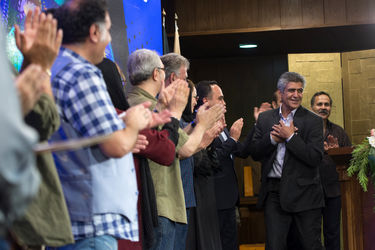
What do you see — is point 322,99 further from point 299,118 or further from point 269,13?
point 269,13

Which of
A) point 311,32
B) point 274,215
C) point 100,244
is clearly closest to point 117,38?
point 274,215

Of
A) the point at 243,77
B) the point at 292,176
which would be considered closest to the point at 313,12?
the point at 243,77

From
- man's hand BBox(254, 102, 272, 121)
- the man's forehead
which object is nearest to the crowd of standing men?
man's hand BBox(254, 102, 272, 121)

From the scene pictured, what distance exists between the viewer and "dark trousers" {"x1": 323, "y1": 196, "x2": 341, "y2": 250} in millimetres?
4977

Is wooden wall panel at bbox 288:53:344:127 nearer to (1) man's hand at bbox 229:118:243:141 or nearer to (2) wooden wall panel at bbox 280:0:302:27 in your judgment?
(2) wooden wall panel at bbox 280:0:302:27

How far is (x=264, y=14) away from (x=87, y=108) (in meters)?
6.12

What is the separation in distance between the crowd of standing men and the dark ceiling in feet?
10.0

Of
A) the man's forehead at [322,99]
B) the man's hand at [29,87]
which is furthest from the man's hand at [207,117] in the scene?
the man's forehead at [322,99]

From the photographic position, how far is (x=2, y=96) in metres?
0.79

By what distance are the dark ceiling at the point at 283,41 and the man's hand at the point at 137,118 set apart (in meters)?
5.85

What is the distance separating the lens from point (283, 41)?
809cm

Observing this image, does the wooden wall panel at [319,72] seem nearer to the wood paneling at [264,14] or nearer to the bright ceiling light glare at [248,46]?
the wood paneling at [264,14]

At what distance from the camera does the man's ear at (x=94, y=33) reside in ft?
5.99

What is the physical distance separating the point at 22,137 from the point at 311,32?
7.13 meters
